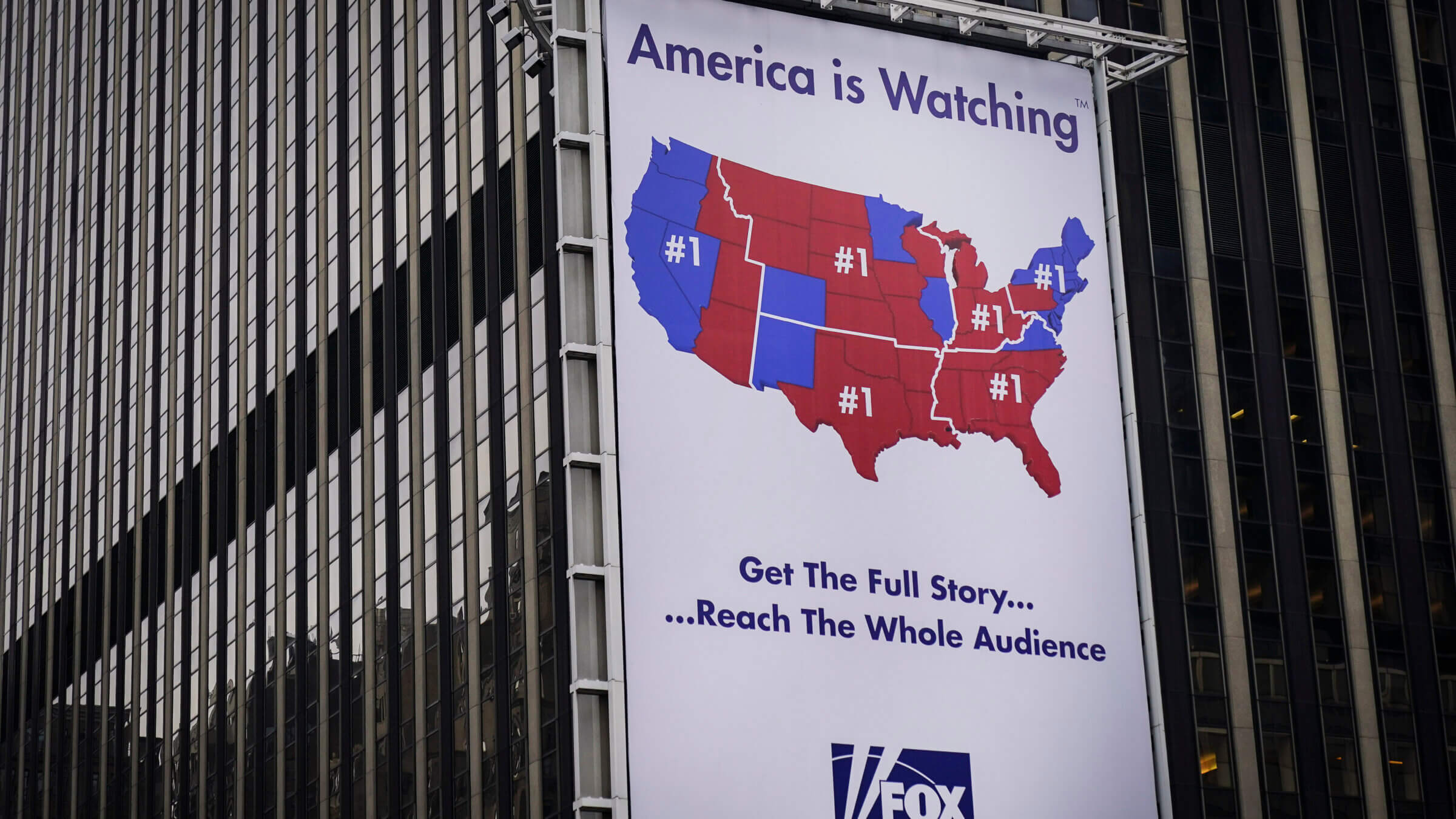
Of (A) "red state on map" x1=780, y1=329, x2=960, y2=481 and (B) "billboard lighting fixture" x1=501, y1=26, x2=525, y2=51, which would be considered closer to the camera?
(A) "red state on map" x1=780, y1=329, x2=960, y2=481

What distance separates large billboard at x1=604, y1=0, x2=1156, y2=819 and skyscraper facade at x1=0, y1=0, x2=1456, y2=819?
24.6 meters

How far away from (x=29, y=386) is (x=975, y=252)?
97.6 meters

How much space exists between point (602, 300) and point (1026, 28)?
7.09 metres

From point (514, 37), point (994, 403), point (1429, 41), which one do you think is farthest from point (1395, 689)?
point (514, 37)


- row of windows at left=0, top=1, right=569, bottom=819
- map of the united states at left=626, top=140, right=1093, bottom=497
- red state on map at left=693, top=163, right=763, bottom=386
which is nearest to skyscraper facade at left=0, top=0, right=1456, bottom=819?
row of windows at left=0, top=1, right=569, bottom=819

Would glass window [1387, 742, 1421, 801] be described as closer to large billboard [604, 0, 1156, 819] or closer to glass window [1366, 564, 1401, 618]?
glass window [1366, 564, 1401, 618]

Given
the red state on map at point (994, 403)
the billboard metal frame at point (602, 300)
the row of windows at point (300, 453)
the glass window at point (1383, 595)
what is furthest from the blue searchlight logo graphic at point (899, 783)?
the glass window at point (1383, 595)

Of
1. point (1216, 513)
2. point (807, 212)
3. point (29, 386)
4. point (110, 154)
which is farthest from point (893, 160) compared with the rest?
point (29, 386)

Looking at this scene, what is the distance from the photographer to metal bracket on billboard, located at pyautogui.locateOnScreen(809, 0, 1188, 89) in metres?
27.1

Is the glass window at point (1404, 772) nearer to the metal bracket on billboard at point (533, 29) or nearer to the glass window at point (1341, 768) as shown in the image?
the glass window at point (1341, 768)

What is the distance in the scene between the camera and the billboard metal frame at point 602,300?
22.9 m

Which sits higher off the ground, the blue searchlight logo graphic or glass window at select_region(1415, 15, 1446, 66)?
glass window at select_region(1415, 15, 1446, 66)

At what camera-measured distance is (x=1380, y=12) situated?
7275cm

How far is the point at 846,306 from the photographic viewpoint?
25.5 metres
